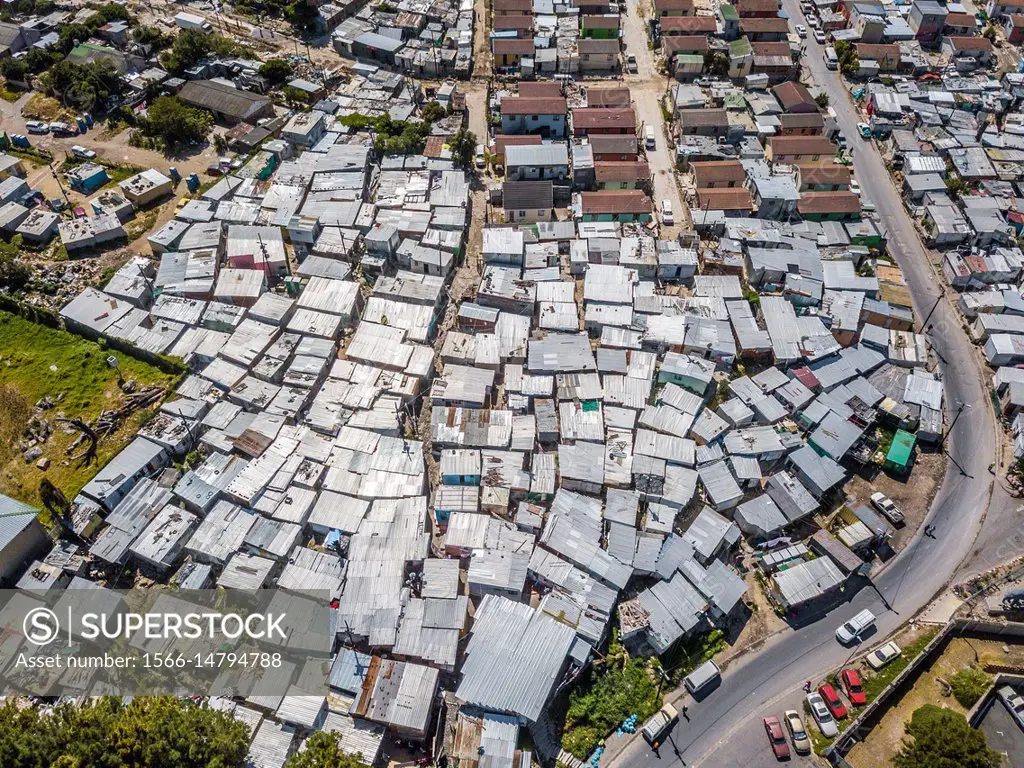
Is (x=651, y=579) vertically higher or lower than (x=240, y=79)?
lower

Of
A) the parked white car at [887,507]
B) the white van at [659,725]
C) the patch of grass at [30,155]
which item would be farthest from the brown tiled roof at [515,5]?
the white van at [659,725]

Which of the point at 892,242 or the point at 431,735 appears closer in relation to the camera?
the point at 431,735

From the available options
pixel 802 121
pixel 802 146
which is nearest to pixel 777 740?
pixel 802 146

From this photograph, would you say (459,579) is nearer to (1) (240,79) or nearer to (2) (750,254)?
(2) (750,254)

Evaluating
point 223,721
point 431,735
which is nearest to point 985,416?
point 431,735

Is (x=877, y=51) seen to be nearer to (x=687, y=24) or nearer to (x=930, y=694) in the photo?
(x=687, y=24)

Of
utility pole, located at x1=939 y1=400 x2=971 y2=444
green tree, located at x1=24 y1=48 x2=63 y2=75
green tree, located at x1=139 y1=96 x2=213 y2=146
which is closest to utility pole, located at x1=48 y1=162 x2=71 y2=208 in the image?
green tree, located at x1=139 y1=96 x2=213 y2=146

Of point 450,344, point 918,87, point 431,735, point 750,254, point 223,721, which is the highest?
point 918,87

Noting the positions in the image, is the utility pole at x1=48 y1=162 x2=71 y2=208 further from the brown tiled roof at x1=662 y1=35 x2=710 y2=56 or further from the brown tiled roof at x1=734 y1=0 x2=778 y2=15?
the brown tiled roof at x1=734 y1=0 x2=778 y2=15
